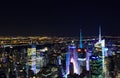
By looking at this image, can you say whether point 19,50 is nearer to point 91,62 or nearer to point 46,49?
point 46,49

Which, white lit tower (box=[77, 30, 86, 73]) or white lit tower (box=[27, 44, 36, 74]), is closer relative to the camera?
white lit tower (box=[77, 30, 86, 73])

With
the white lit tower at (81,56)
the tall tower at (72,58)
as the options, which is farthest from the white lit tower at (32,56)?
the white lit tower at (81,56)

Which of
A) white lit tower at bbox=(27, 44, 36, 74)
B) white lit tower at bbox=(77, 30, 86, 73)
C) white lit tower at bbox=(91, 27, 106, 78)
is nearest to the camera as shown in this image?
white lit tower at bbox=(91, 27, 106, 78)

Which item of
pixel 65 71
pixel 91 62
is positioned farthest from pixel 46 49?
pixel 91 62

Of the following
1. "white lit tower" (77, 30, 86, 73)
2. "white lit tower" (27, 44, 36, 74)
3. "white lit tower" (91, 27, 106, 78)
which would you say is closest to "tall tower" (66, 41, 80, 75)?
Answer: "white lit tower" (77, 30, 86, 73)

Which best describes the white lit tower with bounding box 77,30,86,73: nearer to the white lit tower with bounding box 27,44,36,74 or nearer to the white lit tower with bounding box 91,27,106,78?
the white lit tower with bounding box 91,27,106,78

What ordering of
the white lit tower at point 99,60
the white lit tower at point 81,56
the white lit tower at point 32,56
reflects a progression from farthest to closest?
the white lit tower at point 32,56, the white lit tower at point 81,56, the white lit tower at point 99,60

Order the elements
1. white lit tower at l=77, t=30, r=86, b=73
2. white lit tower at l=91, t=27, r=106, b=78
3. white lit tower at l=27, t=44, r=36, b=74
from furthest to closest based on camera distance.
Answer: white lit tower at l=27, t=44, r=36, b=74 < white lit tower at l=77, t=30, r=86, b=73 < white lit tower at l=91, t=27, r=106, b=78

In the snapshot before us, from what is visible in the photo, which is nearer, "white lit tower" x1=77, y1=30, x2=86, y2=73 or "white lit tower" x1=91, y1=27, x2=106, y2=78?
"white lit tower" x1=91, y1=27, x2=106, y2=78

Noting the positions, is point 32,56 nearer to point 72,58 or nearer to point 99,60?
point 72,58

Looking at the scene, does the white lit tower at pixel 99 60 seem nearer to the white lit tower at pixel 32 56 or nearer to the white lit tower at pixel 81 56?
the white lit tower at pixel 81 56

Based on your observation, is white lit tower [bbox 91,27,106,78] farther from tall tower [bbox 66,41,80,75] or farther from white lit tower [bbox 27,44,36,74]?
white lit tower [bbox 27,44,36,74]
